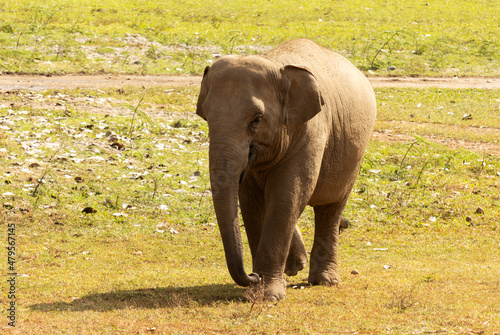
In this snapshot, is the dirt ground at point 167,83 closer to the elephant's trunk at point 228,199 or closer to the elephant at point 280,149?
the elephant at point 280,149

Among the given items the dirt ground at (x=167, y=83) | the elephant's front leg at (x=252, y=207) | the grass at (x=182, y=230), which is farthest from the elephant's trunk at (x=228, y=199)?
the dirt ground at (x=167, y=83)

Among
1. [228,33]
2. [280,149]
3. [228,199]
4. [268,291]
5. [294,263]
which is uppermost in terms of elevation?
[280,149]

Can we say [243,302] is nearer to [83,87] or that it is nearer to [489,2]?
[83,87]

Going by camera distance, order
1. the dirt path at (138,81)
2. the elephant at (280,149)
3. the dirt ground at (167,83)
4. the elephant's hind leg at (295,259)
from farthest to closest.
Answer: the dirt path at (138,81) < the dirt ground at (167,83) < the elephant's hind leg at (295,259) < the elephant at (280,149)

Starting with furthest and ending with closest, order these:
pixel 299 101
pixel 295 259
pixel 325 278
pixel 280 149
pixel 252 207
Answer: pixel 295 259, pixel 325 278, pixel 252 207, pixel 299 101, pixel 280 149

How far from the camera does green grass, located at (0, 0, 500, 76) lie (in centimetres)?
2775

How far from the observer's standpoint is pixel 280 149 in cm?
890

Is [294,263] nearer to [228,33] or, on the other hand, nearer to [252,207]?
[252,207]

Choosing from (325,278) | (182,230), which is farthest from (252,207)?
(182,230)

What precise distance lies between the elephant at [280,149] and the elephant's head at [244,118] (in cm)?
1

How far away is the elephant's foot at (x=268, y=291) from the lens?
335 inches

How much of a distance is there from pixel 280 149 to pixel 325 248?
2560 millimetres

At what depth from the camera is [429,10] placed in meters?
38.4

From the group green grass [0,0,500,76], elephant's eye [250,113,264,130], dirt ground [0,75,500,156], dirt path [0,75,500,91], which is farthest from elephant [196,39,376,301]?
green grass [0,0,500,76]
